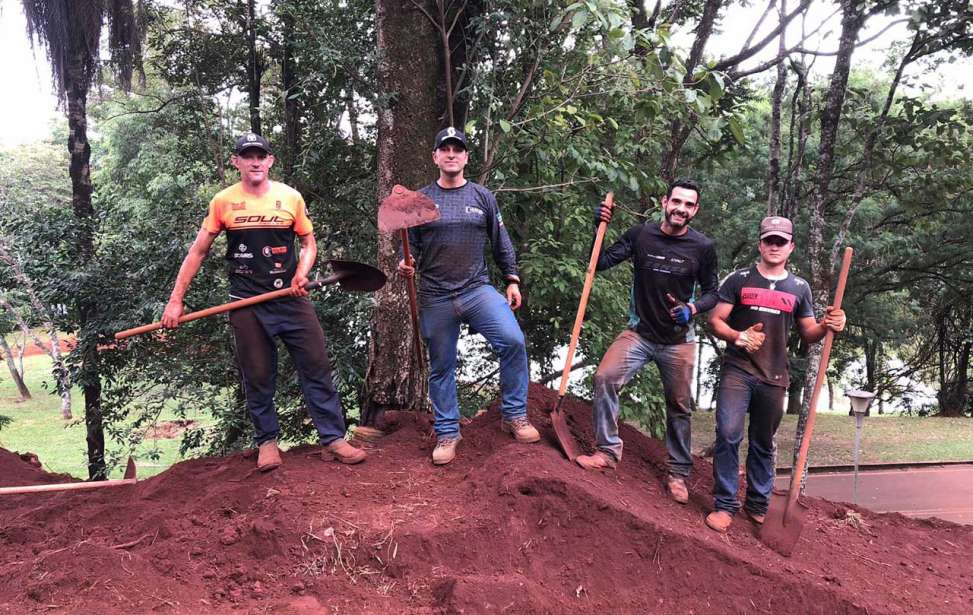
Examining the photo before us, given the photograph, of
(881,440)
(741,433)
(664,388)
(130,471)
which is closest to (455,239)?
(664,388)

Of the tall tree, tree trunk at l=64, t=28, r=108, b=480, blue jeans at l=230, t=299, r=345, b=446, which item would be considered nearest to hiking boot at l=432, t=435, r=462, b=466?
blue jeans at l=230, t=299, r=345, b=446

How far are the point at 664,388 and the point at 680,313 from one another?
20.9 inches

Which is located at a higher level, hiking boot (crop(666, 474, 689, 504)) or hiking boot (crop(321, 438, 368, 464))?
hiking boot (crop(321, 438, 368, 464))

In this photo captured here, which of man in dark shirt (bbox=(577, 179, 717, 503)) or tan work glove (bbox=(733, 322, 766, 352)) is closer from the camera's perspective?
tan work glove (bbox=(733, 322, 766, 352))

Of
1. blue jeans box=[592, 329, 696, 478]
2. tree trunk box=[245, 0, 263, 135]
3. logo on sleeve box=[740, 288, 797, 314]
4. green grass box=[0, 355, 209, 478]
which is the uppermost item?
tree trunk box=[245, 0, 263, 135]

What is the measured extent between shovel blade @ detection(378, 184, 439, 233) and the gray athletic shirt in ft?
0.57

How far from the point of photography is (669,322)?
4062mm

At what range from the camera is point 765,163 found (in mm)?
14250

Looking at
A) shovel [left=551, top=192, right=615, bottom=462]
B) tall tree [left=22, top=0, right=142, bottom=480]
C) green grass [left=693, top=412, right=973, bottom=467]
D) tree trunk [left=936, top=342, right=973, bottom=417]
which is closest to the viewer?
shovel [left=551, top=192, right=615, bottom=462]

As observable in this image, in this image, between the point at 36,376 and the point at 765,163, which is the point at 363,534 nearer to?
the point at 765,163

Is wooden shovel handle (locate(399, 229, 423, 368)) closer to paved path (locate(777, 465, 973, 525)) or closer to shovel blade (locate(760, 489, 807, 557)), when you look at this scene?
shovel blade (locate(760, 489, 807, 557))

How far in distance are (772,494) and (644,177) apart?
9.87 feet

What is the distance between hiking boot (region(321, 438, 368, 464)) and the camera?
409cm

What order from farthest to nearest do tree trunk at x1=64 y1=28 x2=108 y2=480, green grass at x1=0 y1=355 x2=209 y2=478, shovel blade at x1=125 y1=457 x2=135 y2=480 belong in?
green grass at x1=0 y1=355 x2=209 y2=478, tree trunk at x1=64 y1=28 x2=108 y2=480, shovel blade at x1=125 y1=457 x2=135 y2=480
